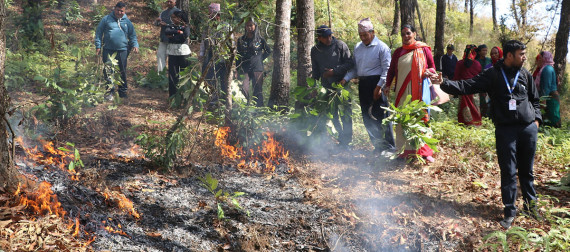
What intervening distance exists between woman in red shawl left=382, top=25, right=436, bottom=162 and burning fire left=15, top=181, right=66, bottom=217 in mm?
4460

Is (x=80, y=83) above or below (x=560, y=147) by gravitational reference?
above

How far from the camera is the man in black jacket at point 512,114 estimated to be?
16.2 feet

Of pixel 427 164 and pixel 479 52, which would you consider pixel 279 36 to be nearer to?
Result: pixel 427 164

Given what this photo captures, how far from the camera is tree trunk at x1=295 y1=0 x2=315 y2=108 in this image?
8049 millimetres

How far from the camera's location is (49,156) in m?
5.61

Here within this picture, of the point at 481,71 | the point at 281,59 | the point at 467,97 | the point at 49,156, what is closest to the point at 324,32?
the point at 281,59

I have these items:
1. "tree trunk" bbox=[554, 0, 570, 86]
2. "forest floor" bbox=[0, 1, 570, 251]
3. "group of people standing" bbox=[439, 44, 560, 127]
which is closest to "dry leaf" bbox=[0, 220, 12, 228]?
"forest floor" bbox=[0, 1, 570, 251]

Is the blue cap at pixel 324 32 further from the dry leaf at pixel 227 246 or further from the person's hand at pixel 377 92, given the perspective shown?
the dry leaf at pixel 227 246

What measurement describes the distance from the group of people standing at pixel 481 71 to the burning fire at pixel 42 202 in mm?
7997

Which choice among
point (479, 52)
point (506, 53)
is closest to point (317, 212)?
point (506, 53)

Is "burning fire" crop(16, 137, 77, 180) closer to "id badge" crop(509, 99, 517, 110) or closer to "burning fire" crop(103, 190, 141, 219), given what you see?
"burning fire" crop(103, 190, 141, 219)

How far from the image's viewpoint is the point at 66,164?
18.1 feet

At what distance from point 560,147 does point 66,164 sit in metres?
7.98

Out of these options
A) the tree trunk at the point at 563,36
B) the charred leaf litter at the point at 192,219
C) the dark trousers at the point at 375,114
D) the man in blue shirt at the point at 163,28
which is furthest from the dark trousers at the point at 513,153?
the tree trunk at the point at 563,36
